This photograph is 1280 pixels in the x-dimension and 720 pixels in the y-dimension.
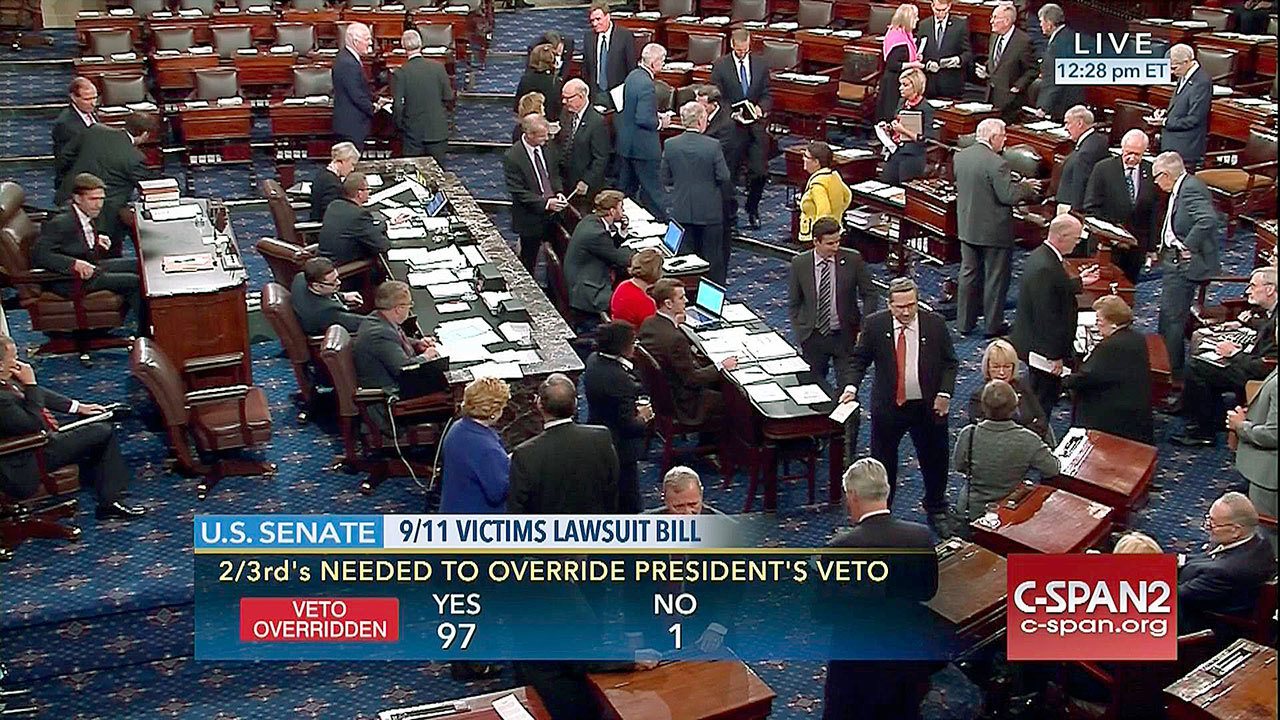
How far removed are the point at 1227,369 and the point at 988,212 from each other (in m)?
1.74

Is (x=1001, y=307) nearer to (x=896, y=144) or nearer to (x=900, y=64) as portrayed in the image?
(x=896, y=144)

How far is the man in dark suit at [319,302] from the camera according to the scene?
8.70m

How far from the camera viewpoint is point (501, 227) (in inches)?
488

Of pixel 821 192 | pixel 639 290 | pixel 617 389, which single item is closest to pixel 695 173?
pixel 821 192

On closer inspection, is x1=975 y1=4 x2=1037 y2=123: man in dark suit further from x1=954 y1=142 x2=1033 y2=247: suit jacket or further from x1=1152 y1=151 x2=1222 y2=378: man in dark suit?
x1=1152 y1=151 x2=1222 y2=378: man in dark suit

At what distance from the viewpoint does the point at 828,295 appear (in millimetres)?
8352

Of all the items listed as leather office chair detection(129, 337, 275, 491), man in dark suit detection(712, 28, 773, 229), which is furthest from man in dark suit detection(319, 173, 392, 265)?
man in dark suit detection(712, 28, 773, 229)

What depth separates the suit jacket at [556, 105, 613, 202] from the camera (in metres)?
10.9

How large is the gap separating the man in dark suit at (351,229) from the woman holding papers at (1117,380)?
4.15m

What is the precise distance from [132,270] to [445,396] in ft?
8.95

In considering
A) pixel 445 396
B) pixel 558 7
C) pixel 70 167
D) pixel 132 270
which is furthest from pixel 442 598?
pixel 558 7

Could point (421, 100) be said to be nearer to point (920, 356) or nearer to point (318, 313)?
point (318, 313)

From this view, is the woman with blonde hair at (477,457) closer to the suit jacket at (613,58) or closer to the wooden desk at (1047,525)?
the wooden desk at (1047,525)

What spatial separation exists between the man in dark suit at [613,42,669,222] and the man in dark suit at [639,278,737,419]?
308cm
